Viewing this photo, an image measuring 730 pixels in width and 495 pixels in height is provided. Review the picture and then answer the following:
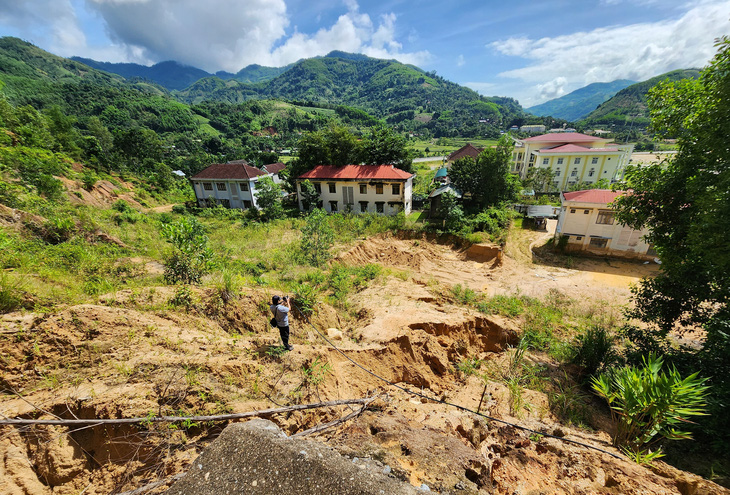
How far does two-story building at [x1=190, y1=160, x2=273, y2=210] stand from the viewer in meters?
29.3

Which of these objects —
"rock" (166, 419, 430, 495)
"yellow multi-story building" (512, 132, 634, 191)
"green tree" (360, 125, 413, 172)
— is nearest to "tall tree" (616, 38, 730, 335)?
"rock" (166, 419, 430, 495)

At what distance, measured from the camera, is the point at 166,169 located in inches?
1540

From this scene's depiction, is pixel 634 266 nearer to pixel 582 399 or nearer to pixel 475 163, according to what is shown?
pixel 475 163

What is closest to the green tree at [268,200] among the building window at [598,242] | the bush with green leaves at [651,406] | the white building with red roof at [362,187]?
the white building with red roof at [362,187]

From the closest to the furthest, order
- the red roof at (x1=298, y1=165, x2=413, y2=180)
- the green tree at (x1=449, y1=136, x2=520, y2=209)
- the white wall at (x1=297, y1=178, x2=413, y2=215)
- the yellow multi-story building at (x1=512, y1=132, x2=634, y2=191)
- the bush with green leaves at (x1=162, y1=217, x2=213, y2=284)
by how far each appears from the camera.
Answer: the bush with green leaves at (x1=162, y1=217, x2=213, y2=284) < the green tree at (x1=449, y1=136, x2=520, y2=209) < the red roof at (x1=298, y1=165, x2=413, y2=180) < the white wall at (x1=297, y1=178, x2=413, y2=215) < the yellow multi-story building at (x1=512, y1=132, x2=634, y2=191)

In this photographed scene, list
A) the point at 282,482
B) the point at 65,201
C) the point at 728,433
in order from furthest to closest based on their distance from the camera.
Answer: the point at 65,201, the point at 728,433, the point at 282,482

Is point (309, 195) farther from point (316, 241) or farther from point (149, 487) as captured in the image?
point (149, 487)

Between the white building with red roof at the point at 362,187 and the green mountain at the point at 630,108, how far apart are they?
14263cm

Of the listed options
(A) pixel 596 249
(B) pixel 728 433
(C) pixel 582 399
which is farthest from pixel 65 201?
(A) pixel 596 249

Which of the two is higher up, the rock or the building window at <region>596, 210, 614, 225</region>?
the rock

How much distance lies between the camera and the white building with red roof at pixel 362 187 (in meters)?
25.8

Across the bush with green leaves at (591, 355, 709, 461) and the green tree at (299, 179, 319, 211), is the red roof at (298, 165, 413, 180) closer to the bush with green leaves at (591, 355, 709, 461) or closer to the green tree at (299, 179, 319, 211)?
the green tree at (299, 179, 319, 211)

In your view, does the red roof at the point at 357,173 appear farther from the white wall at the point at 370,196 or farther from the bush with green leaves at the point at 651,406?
the bush with green leaves at the point at 651,406

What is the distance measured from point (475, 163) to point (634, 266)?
14.4 m
